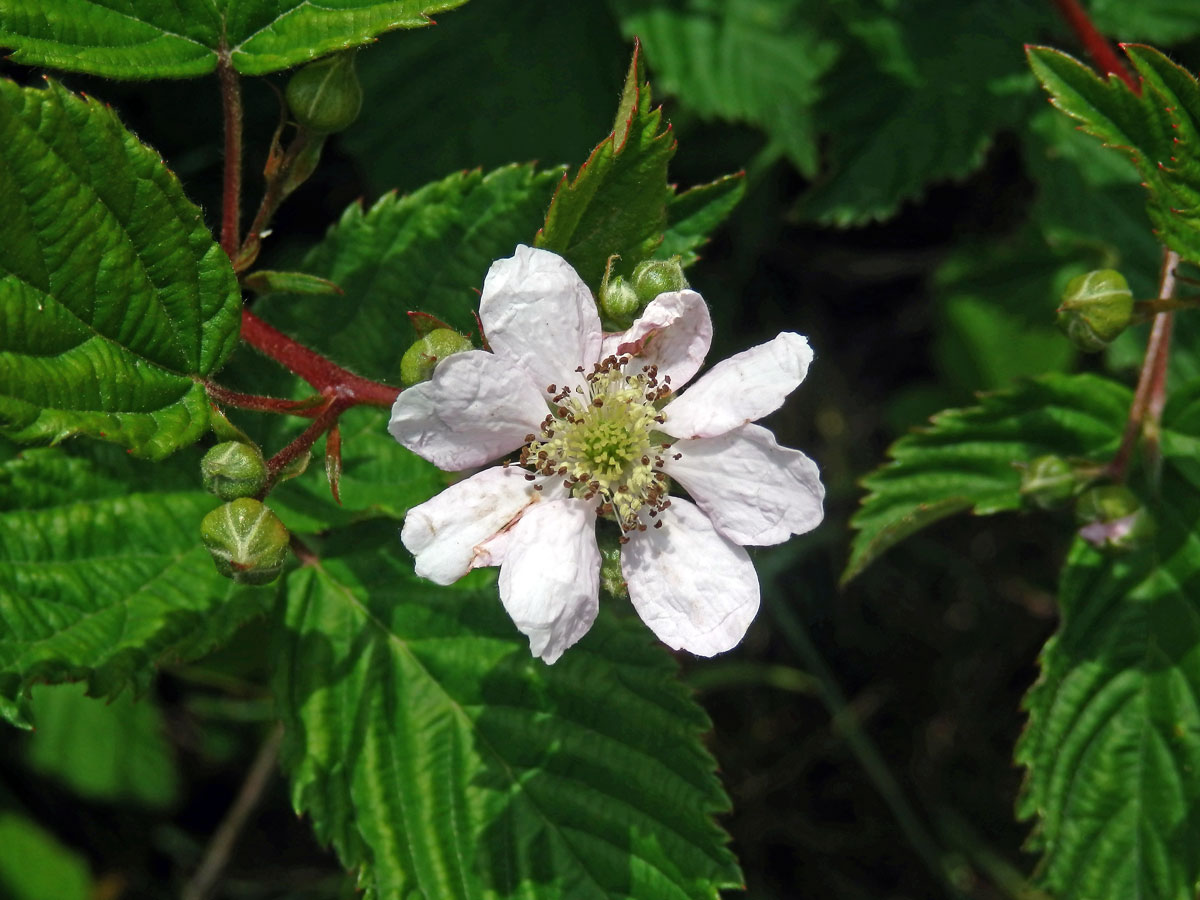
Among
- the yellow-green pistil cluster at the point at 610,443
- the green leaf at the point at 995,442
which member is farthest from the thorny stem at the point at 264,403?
the green leaf at the point at 995,442

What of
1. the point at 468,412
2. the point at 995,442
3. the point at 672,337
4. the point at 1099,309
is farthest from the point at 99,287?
the point at 995,442

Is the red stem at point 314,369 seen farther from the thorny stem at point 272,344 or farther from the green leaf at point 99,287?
the green leaf at point 99,287

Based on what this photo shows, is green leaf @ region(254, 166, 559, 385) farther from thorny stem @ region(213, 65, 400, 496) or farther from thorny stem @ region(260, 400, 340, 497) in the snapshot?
thorny stem @ region(260, 400, 340, 497)

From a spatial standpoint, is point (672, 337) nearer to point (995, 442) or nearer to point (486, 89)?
point (995, 442)

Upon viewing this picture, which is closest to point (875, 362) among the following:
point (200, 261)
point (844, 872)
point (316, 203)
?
point (844, 872)

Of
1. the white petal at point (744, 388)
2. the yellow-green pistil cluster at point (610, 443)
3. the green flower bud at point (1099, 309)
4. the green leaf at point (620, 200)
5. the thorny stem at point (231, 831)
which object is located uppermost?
the green leaf at point (620, 200)

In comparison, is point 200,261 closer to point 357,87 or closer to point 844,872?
point 357,87
